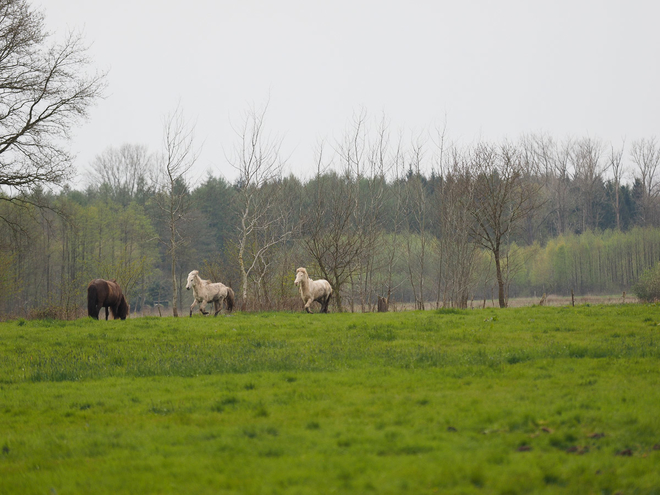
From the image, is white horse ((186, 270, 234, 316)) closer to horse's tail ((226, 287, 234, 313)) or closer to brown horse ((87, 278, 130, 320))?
horse's tail ((226, 287, 234, 313))

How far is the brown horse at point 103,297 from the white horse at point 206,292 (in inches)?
123

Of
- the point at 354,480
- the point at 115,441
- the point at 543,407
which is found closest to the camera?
the point at 354,480

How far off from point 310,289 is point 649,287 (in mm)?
24219

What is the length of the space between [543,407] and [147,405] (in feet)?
18.6

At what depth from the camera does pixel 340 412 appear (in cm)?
769

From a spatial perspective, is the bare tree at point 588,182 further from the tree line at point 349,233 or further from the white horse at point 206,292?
the white horse at point 206,292

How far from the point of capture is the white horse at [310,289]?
2312 cm

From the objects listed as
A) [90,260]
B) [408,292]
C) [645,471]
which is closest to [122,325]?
[645,471]

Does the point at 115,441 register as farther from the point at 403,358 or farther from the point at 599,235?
the point at 599,235

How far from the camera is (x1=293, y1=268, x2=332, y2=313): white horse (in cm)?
2312

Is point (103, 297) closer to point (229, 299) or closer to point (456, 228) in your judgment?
point (229, 299)

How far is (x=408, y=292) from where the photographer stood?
195 feet

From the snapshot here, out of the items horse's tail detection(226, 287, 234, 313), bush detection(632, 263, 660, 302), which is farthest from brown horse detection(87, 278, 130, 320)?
bush detection(632, 263, 660, 302)

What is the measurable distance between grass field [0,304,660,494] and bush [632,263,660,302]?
77.4 ft
